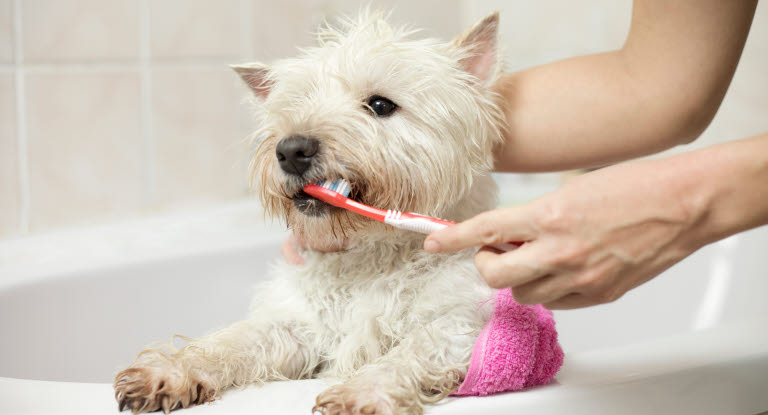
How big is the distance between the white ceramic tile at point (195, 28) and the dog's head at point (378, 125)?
745 mm

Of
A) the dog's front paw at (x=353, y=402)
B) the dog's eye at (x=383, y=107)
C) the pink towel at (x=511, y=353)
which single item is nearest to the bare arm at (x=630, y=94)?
the dog's eye at (x=383, y=107)

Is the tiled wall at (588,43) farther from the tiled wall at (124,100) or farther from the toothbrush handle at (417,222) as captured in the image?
the toothbrush handle at (417,222)

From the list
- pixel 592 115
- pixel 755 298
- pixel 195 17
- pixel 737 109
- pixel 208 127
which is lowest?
pixel 755 298

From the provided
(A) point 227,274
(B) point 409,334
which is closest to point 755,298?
(B) point 409,334

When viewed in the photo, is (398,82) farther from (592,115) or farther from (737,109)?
(737,109)

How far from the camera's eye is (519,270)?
0.51 m

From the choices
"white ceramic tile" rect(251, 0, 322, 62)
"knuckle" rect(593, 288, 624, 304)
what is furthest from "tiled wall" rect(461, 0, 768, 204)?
"knuckle" rect(593, 288, 624, 304)

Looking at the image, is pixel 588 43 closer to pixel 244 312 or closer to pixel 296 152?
pixel 244 312

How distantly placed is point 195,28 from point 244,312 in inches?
26.1

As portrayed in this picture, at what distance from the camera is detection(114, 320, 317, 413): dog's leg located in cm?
57

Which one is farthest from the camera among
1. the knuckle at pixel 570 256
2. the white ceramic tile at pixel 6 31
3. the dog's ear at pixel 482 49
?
the white ceramic tile at pixel 6 31

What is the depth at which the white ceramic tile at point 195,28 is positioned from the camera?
4.65 feet

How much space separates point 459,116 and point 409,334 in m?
0.23

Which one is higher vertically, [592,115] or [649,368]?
[592,115]
